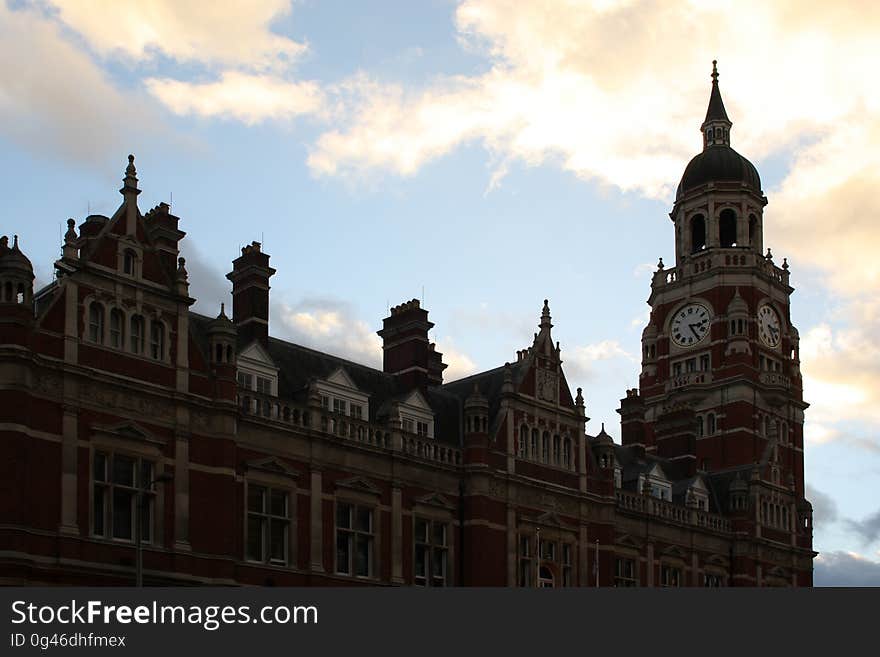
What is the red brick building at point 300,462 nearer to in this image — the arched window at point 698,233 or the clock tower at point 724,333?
the clock tower at point 724,333

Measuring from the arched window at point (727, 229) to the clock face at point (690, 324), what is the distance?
539 cm

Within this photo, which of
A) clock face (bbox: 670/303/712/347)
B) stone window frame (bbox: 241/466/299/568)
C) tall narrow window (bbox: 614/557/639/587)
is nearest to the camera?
stone window frame (bbox: 241/466/299/568)

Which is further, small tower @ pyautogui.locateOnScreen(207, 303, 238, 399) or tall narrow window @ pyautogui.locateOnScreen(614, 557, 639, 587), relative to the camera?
tall narrow window @ pyautogui.locateOnScreen(614, 557, 639, 587)

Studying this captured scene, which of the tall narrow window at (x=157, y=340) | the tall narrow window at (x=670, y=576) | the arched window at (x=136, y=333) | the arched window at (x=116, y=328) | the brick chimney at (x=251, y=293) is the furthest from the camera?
the tall narrow window at (x=670, y=576)

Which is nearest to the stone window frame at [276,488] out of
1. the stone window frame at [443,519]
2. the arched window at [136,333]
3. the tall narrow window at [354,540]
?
the tall narrow window at [354,540]

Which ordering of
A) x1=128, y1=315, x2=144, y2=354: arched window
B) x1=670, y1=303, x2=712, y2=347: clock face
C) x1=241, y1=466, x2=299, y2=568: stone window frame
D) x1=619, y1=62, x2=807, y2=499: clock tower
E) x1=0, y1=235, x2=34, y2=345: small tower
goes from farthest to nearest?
1. x1=670, y1=303, x2=712, y2=347: clock face
2. x1=619, y1=62, x2=807, y2=499: clock tower
3. x1=241, y1=466, x2=299, y2=568: stone window frame
4. x1=128, y1=315, x2=144, y2=354: arched window
5. x1=0, y1=235, x2=34, y2=345: small tower

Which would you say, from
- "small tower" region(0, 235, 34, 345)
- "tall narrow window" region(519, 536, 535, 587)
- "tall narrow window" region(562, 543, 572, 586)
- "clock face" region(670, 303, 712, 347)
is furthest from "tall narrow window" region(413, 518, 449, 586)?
"clock face" region(670, 303, 712, 347)

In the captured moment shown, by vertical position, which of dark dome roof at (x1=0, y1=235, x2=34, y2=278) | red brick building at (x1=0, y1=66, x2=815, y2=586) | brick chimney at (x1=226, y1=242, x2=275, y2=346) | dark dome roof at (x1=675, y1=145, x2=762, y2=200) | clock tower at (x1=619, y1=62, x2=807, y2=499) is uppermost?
dark dome roof at (x1=675, y1=145, x2=762, y2=200)

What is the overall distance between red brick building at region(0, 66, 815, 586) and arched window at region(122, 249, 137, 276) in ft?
0.25

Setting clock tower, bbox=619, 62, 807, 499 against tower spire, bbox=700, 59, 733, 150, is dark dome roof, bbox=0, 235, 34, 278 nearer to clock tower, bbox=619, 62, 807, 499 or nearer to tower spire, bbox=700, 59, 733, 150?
clock tower, bbox=619, 62, 807, 499

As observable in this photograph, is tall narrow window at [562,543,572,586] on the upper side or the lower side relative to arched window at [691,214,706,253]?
lower

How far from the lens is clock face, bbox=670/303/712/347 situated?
107 meters

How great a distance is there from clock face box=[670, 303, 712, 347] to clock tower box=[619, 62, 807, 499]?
3.4 inches

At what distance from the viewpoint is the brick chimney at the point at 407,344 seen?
243 feet
